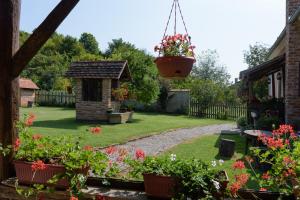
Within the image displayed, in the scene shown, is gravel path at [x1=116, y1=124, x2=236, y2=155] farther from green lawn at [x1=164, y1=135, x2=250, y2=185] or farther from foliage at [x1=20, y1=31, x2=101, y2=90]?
foliage at [x1=20, y1=31, x2=101, y2=90]

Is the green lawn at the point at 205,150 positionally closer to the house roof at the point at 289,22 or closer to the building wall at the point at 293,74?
the building wall at the point at 293,74

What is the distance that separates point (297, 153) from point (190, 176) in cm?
Result: 94

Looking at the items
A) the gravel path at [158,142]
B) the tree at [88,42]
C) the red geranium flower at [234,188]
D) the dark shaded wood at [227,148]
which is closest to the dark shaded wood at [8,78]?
the red geranium flower at [234,188]

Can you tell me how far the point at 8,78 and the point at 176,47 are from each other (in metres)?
2.13

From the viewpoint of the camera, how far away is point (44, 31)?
11.5ft

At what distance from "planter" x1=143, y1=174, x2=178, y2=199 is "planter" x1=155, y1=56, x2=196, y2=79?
1.71m

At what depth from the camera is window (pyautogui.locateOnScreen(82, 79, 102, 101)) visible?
18938 millimetres

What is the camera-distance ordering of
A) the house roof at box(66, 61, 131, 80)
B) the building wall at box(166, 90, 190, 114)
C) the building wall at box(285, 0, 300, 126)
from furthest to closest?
the building wall at box(166, 90, 190, 114), the house roof at box(66, 61, 131, 80), the building wall at box(285, 0, 300, 126)

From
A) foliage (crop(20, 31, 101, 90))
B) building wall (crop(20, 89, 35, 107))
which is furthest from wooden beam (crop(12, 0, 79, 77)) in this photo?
foliage (crop(20, 31, 101, 90))

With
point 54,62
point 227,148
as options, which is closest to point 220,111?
point 227,148

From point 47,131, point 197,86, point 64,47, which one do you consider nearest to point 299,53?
point 47,131

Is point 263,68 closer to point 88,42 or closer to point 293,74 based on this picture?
point 293,74

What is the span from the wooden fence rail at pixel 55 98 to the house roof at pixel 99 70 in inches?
531

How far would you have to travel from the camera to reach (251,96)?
1545cm
